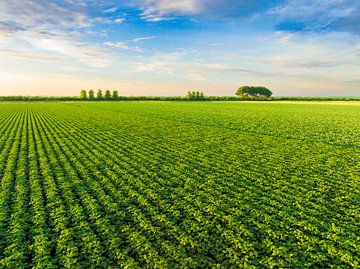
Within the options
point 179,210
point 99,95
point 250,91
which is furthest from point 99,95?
point 179,210

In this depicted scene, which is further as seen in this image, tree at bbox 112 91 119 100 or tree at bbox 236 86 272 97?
tree at bbox 236 86 272 97

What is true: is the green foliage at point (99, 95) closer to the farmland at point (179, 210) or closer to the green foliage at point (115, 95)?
the green foliage at point (115, 95)

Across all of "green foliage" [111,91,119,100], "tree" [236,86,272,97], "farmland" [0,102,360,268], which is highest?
"tree" [236,86,272,97]

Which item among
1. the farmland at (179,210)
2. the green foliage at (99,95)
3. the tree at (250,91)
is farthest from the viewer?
the tree at (250,91)

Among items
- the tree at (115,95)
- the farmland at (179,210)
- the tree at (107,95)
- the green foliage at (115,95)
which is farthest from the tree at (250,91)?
the farmland at (179,210)

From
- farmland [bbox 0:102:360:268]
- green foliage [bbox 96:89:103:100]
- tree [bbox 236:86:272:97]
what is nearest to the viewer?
farmland [bbox 0:102:360:268]

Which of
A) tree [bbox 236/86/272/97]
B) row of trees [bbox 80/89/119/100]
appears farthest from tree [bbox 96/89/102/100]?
tree [bbox 236/86/272/97]

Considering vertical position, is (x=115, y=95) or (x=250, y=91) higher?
(x=250, y=91)

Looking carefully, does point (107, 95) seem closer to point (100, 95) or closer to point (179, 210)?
point (100, 95)

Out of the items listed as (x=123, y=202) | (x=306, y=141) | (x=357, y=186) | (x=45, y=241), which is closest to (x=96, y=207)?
(x=123, y=202)

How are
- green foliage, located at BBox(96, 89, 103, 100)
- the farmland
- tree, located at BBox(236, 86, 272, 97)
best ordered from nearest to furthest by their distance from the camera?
1. the farmland
2. green foliage, located at BBox(96, 89, 103, 100)
3. tree, located at BBox(236, 86, 272, 97)

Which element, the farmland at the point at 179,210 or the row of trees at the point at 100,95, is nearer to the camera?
the farmland at the point at 179,210

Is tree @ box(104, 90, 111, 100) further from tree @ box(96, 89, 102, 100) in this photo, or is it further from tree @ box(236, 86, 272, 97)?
tree @ box(236, 86, 272, 97)

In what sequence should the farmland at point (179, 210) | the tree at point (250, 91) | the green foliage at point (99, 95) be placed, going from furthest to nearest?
1. the tree at point (250, 91)
2. the green foliage at point (99, 95)
3. the farmland at point (179, 210)
